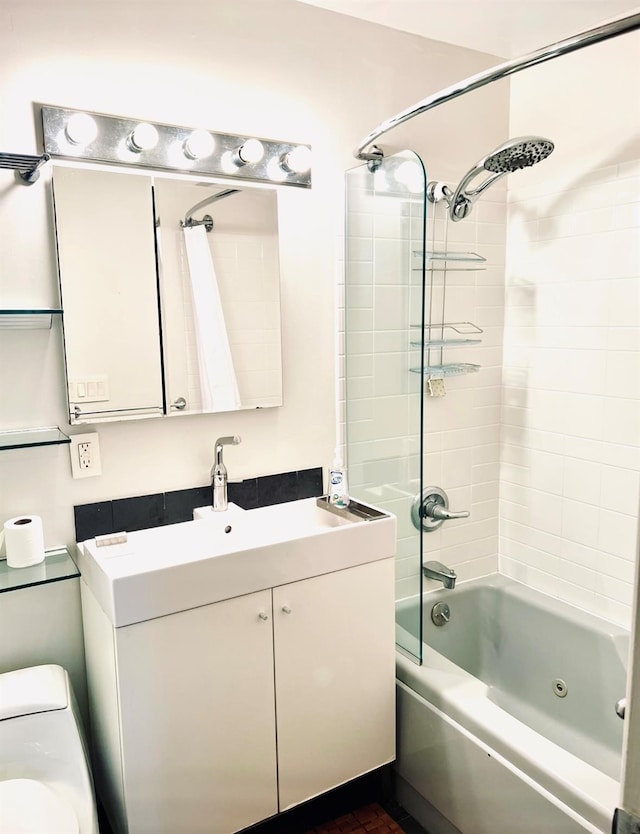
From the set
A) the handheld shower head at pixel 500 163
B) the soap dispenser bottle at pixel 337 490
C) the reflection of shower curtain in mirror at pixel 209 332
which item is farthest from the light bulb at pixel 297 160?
the soap dispenser bottle at pixel 337 490

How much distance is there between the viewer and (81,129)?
1.69m

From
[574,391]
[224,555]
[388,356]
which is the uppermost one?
[388,356]

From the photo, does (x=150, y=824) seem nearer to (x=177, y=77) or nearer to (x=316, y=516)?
(x=316, y=516)

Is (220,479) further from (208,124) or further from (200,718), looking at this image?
(208,124)

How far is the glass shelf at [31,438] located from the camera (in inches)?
62.7

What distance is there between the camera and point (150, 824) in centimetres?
159

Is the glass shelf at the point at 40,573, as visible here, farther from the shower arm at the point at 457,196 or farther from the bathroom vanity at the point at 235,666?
the shower arm at the point at 457,196

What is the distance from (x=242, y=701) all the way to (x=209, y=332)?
107 centimetres

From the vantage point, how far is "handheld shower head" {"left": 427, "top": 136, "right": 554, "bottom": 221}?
6.19ft

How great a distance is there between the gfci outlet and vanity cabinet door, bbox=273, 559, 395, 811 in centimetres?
64

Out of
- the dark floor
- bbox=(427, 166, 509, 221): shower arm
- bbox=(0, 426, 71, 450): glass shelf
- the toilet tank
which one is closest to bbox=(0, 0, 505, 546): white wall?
bbox=(0, 426, 71, 450): glass shelf

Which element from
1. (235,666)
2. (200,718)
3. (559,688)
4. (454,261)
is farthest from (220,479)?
(559,688)

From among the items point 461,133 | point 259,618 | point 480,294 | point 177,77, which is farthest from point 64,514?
point 461,133

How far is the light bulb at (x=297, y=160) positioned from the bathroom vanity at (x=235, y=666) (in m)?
A: 1.12
